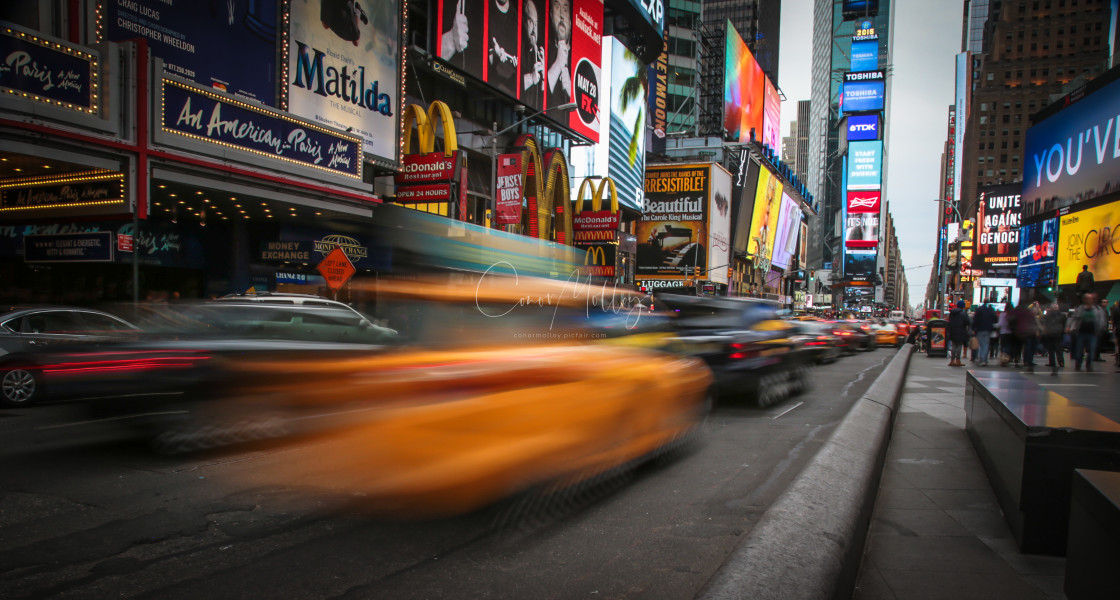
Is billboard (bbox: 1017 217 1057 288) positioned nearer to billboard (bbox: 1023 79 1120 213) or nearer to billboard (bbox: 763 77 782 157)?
billboard (bbox: 1023 79 1120 213)

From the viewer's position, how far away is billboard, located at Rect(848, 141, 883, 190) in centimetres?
14512

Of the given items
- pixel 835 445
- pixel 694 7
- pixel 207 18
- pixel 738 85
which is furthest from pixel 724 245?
pixel 835 445

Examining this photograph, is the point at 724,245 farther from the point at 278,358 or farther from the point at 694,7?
the point at 278,358

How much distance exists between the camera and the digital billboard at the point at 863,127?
5704 inches

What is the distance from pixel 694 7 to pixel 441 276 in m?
80.3

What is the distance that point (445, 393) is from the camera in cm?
415

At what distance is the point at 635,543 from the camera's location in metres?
4.09

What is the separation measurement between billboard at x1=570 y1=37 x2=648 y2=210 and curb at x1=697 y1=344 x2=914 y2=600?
3837 centimetres

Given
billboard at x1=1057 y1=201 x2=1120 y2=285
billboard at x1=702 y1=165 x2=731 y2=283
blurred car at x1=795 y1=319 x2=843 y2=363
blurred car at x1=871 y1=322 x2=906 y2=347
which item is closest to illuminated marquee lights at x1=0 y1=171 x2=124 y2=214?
blurred car at x1=795 y1=319 x2=843 y2=363

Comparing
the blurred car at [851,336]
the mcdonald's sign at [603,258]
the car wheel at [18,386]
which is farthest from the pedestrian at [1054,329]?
the mcdonald's sign at [603,258]

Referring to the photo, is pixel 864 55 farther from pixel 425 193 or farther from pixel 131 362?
pixel 131 362

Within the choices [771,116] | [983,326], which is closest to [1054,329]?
[983,326]

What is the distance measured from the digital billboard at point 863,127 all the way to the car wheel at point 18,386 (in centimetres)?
15962

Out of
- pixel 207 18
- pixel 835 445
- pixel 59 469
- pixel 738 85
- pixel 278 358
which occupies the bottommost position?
pixel 59 469
